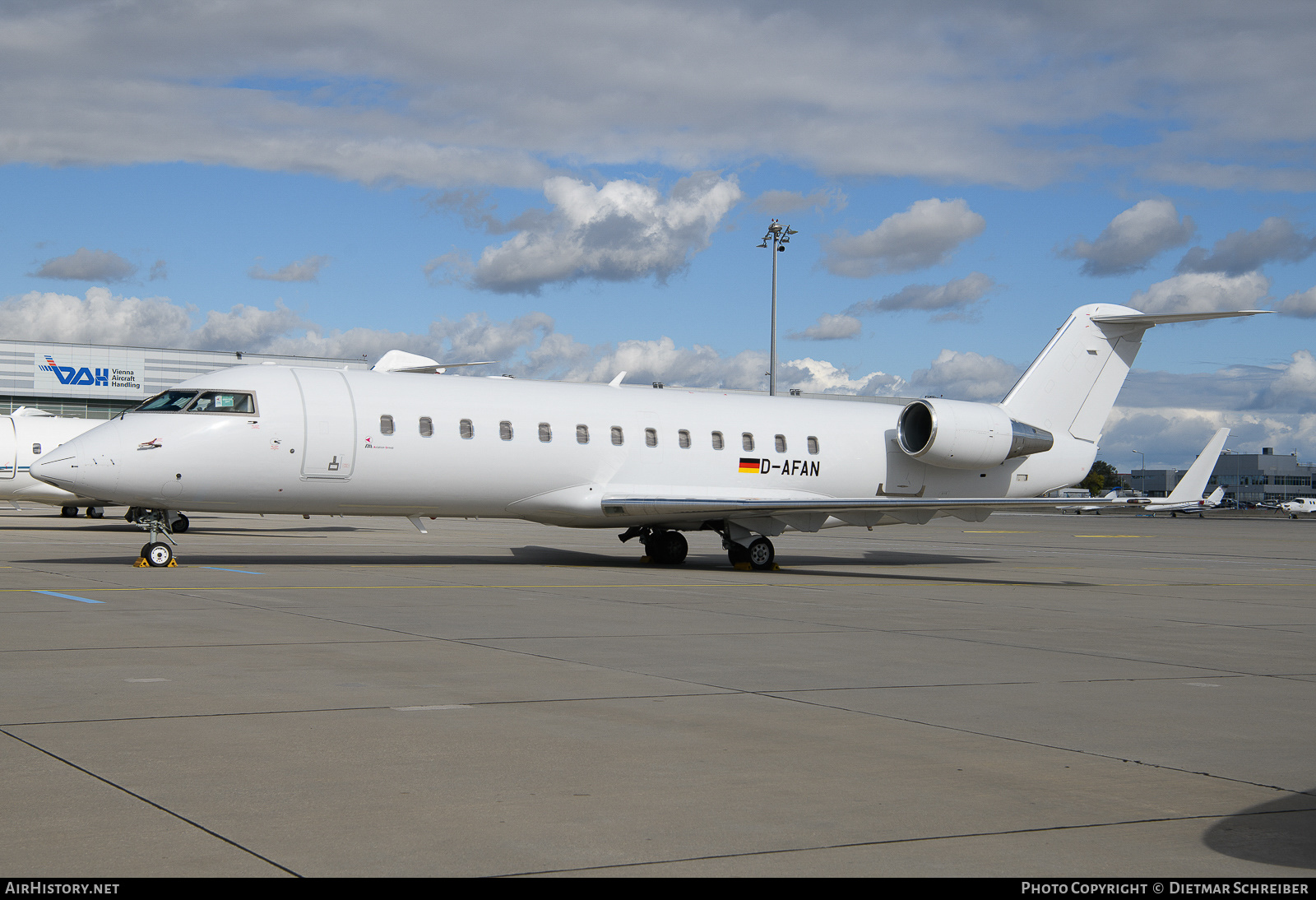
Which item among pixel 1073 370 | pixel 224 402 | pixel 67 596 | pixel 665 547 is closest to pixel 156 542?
pixel 224 402

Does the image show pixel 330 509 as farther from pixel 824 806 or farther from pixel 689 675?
pixel 824 806

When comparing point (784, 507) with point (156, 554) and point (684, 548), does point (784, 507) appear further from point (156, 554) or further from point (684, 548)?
point (156, 554)

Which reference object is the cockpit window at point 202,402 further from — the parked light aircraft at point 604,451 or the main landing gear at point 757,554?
the main landing gear at point 757,554

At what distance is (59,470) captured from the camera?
18.4 meters

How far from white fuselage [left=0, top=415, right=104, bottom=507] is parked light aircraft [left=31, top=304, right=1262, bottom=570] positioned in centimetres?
1728

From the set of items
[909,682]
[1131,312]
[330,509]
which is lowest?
[909,682]

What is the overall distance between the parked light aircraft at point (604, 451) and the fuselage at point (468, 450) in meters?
0.03

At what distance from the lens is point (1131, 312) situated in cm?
2684

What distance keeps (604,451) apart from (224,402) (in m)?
6.77

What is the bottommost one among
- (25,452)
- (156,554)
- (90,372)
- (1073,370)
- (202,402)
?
(156,554)

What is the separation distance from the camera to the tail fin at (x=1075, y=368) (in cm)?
2694

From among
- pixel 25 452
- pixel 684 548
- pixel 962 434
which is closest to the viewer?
pixel 684 548

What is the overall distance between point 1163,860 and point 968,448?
2125cm
